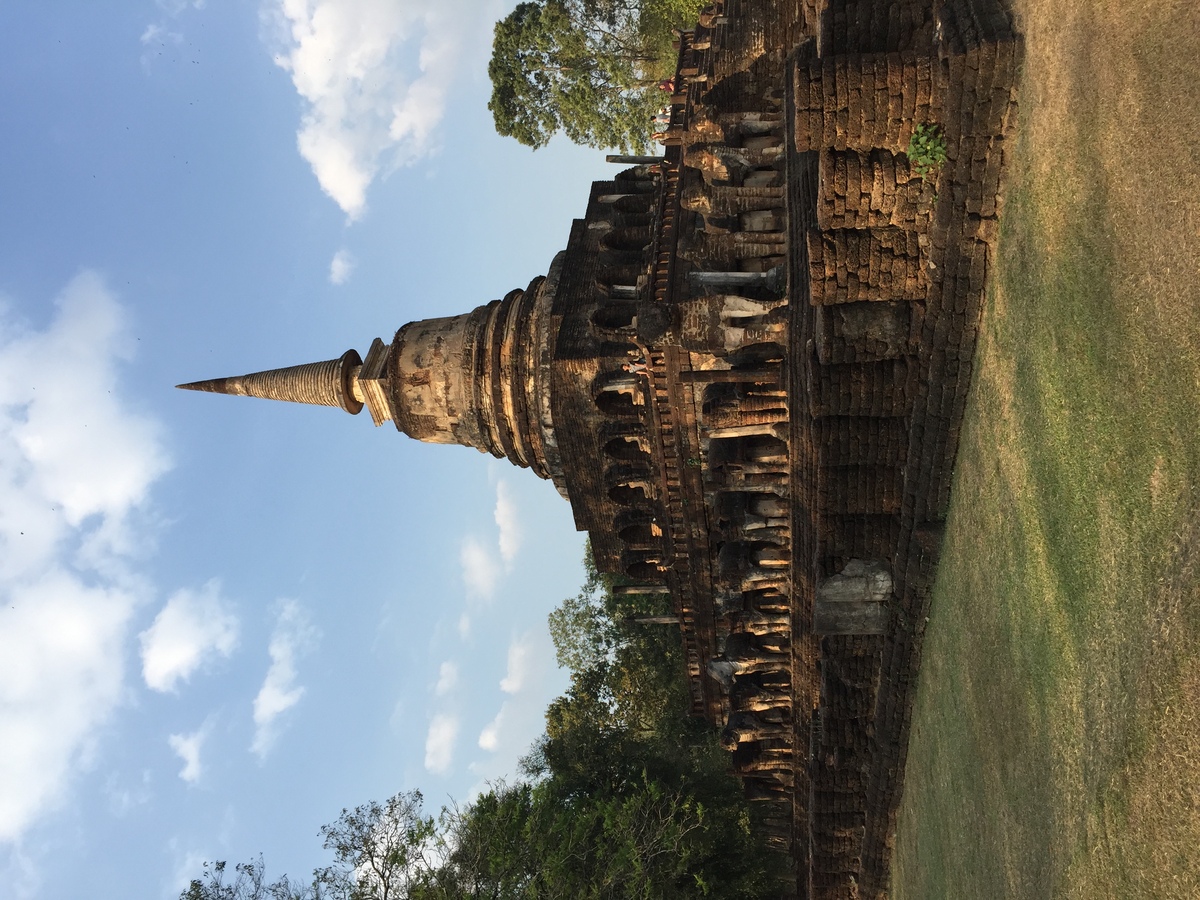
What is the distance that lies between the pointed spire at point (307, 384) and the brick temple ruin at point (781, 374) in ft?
0.24

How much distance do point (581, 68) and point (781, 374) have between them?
24.4 meters

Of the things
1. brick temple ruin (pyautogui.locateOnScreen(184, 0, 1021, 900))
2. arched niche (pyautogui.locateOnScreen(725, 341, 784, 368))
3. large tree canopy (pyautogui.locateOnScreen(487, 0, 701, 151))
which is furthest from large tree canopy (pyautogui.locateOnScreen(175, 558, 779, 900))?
large tree canopy (pyautogui.locateOnScreen(487, 0, 701, 151))

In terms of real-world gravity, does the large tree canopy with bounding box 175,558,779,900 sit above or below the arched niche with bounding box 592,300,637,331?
below

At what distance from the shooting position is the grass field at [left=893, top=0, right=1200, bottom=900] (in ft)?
17.8

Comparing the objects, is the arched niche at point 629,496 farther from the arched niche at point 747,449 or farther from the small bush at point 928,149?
the small bush at point 928,149

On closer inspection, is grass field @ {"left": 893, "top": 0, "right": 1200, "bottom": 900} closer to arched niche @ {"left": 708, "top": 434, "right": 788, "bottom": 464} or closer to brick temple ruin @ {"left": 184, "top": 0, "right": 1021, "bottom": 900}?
brick temple ruin @ {"left": 184, "top": 0, "right": 1021, "bottom": 900}

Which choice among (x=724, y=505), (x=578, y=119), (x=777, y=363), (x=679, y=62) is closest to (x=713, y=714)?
(x=724, y=505)

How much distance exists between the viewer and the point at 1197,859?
5.13 meters

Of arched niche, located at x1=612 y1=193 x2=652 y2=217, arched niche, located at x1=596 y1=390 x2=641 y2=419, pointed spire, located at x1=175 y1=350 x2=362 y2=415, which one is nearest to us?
arched niche, located at x1=596 y1=390 x2=641 y2=419

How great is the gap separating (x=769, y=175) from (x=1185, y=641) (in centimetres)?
1109

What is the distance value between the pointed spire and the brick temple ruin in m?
0.07

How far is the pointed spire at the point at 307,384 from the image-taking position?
19.0 m

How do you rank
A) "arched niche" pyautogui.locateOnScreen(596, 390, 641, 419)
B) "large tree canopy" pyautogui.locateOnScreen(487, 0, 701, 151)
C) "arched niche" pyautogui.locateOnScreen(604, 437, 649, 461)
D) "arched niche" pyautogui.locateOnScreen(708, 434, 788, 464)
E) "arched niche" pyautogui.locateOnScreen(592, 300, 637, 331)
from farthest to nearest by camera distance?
"large tree canopy" pyautogui.locateOnScreen(487, 0, 701, 151)
"arched niche" pyautogui.locateOnScreen(604, 437, 649, 461)
"arched niche" pyautogui.locateOnScreen(596, 390, 641, 419)
"arched niche" pyautogui.locateOnScreen(592, 300, 637, 331)
"arched niche" pyautogui.locateOnScreen(708, 434, 788, 464)

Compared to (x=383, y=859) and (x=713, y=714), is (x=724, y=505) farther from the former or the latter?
(x=383, y=859)
